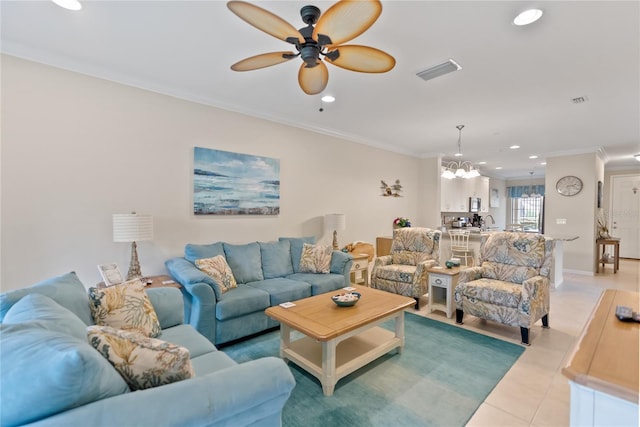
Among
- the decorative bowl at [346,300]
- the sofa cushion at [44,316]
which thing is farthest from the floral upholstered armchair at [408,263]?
the sofa cushion at [44,316]

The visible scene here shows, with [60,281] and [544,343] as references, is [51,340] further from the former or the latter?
[544,343]

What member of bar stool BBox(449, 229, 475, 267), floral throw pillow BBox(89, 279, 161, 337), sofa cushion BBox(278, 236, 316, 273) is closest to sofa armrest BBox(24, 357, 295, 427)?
floral throw pillow BBox(89, 279, 161, 337)

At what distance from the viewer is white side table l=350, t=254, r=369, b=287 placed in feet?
15.2

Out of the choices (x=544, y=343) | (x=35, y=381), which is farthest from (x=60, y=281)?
(x=544, y=343)

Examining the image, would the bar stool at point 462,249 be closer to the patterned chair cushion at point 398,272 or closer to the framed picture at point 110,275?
the patterned chair cushion at point 398,272

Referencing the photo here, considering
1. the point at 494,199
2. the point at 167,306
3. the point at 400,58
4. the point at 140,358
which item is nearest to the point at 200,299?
the point at 167,306

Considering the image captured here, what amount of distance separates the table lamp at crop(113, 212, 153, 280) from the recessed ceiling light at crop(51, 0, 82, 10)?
1.60 metres

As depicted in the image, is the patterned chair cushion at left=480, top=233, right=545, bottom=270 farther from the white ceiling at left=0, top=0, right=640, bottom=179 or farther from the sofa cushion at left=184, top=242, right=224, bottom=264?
the sofa cushion at left=184, top=242, right=224, bottom=264

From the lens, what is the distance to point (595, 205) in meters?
6.04

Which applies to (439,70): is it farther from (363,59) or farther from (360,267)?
(360,267)

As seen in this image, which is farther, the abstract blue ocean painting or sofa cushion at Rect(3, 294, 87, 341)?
the abstract blue ocean painting

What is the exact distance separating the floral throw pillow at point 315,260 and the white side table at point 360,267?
704 millimetres

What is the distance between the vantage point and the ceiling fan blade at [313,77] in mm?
1994

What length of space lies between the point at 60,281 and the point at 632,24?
4.09 meters
